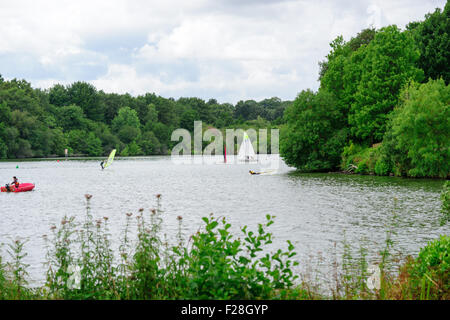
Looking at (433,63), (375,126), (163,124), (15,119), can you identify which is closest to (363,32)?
(433,63)

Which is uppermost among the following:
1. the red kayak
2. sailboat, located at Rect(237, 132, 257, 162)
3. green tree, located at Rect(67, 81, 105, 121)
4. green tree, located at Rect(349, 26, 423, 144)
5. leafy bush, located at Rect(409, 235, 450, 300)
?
green tree, located at Rect(67, 81, 105, 121)

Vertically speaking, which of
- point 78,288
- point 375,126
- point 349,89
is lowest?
point 78,288

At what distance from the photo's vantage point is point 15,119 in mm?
105000

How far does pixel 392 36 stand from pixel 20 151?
84.2 meters

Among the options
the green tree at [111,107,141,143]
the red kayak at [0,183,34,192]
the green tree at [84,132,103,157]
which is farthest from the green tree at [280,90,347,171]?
the green tree at [111,107,141,143]

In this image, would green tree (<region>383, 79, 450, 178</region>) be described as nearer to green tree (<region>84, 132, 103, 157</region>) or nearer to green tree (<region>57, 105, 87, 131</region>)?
green tree (<region>84, 132, 103, 157</region>)

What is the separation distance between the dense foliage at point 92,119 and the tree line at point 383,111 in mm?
71754

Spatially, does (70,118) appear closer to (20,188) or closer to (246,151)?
(246,151)

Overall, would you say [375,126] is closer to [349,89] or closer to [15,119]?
[349,89]

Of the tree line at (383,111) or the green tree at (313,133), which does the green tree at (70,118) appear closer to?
the tree line at (383,111)

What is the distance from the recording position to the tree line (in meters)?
38.2

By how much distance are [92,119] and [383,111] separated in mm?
115819

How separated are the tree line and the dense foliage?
71754 mm

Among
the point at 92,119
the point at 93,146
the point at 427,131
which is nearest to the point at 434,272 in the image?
the point at 427,131
